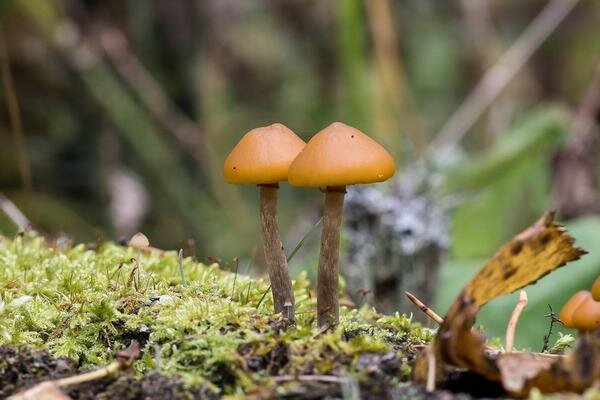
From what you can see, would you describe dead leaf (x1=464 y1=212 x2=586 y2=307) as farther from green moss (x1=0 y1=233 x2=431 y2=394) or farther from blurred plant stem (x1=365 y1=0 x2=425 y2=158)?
blurred plant stem (x1=365 y1=0 x2=425 y2=158)

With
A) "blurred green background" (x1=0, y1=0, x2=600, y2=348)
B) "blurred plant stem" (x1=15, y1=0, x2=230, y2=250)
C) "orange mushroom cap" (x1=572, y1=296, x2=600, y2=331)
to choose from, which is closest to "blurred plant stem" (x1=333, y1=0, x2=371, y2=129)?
"blurred green background" (x1=0, y1=0, x2=600, y2=348)

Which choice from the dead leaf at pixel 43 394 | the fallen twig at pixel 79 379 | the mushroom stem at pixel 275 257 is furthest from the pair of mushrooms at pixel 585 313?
the dead leaf at pixel 43 394

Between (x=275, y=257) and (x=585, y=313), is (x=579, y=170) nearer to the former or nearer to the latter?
(x=585, y=313)

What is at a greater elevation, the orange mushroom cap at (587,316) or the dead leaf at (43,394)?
the orange mushroom cap at (587,316)

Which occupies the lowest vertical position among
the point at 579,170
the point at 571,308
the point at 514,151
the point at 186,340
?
the point at 186,340

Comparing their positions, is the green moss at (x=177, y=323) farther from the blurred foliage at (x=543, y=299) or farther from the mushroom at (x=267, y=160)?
the blurred foliage at (x=543, y=299)

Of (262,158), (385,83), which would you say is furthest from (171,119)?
(262,158)
